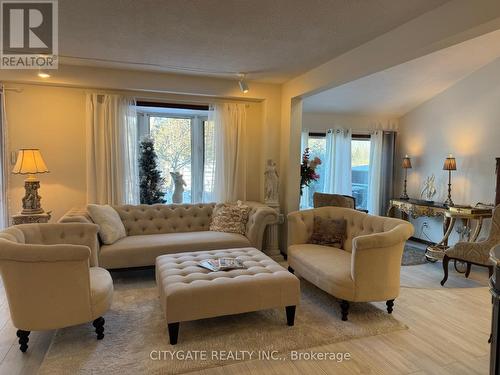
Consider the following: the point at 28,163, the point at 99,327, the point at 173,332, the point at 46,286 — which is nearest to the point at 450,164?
the point at 173,332

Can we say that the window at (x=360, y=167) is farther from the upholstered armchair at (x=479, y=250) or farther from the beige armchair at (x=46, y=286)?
the beige armchair at (x=46, y=286)

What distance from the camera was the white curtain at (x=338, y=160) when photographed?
615cm

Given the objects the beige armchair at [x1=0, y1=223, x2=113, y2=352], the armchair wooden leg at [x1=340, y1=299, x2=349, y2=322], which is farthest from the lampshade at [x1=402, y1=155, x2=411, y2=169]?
the beige armchair at [x1=0, y1=223, x2=113, y2=352]

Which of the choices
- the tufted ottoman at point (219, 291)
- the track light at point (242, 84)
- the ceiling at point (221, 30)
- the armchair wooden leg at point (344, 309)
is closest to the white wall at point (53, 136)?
the ceiling at point (221, 30)

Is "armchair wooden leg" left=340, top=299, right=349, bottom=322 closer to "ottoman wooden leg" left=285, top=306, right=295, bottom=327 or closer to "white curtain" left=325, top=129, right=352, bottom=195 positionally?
"ottoman wooden leg" left=285, top=306, right=295, bottom=327

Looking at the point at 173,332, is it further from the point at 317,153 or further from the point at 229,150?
the point at 317,153

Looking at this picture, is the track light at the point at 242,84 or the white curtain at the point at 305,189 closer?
the track light at the point at 242,84

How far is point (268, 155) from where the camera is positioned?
4.81 m

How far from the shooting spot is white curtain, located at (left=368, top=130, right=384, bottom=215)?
20.6 ft

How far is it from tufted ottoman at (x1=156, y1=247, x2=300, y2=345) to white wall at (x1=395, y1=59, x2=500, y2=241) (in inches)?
149

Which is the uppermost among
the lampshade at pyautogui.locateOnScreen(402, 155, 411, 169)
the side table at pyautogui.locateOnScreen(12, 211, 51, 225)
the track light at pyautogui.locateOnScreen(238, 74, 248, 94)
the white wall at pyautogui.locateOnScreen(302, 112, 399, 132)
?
the track light at pyautogui.locateOnScreen(238, 74, 248, 94)

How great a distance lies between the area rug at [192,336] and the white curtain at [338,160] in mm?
3302

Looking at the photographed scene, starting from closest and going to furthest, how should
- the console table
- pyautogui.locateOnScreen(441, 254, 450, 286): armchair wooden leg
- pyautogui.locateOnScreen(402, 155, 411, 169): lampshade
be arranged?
pyautogui.locateOnScreen(441, 254, 450, 286): armchair wooden leg
the console table
pyautogui.locateOnScreen(402, 155, 411, 169): lampshade

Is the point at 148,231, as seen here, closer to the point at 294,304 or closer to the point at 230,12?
the point at 294,304
